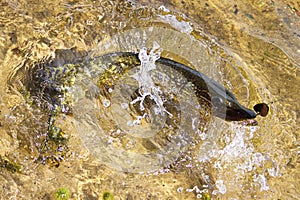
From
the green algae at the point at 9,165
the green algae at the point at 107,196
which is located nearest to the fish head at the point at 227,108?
the green algae at the point at 107,196

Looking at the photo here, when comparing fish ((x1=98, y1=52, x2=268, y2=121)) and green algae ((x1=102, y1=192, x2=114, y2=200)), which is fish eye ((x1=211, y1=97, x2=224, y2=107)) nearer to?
fish ((x1=98, y1=52, x2=268, y2=121))

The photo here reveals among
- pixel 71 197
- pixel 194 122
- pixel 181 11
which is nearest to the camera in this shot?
pixel 71 197

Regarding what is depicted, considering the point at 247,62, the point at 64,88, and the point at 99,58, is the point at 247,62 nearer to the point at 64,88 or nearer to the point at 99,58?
the point at 99,58

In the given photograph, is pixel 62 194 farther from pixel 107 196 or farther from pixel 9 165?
pixel 9 165

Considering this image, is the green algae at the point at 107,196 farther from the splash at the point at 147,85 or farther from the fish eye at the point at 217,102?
the fish eye at the point at 217,102

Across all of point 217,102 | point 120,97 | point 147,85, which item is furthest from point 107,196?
point 217,102

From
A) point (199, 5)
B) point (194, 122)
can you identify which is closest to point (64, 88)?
point (194, 122)
